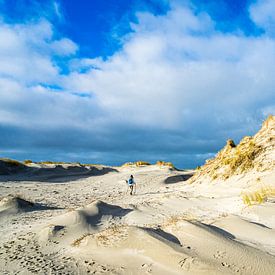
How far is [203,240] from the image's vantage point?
20.8 feet

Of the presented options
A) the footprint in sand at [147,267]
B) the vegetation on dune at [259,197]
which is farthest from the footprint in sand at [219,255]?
the vegetation on dune at [259,197]

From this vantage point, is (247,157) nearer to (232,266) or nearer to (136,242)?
(136,242)

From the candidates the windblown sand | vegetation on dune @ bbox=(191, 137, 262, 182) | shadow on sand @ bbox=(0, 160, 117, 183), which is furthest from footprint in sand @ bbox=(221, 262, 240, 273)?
shadow on sand @ bbox=(0, 160, 117, 183)

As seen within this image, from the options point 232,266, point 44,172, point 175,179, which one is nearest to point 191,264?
point 232,266

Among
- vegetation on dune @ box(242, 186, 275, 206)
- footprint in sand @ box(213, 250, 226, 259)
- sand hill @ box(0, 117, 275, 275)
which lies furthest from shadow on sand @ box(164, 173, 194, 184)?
footprint in sand @ box(213, 250, 226, 259)

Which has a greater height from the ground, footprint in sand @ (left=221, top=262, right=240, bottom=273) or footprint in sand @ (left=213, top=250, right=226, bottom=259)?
footprint in sand @ (left=213, top=250, right=226, bottom=259)

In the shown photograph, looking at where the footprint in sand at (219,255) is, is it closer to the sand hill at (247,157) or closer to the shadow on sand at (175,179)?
the sand hill at (247,157)

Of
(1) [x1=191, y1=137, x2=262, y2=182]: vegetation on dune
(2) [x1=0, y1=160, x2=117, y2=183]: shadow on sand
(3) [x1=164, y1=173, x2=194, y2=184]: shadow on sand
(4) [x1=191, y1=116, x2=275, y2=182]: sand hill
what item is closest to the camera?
(4) [x1=191, y1=116, x2=275, y2=182]: sand hill

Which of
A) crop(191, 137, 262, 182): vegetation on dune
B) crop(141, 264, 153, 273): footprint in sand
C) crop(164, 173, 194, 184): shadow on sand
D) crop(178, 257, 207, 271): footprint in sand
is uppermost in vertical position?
crop(191, 137, 262, 182): vegetation on dune

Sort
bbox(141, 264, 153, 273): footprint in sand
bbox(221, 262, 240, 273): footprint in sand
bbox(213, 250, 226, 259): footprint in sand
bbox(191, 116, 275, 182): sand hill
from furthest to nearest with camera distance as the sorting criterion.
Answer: bbox(191, 116, 275, 182): sand hill, bbox(213, 250, 226, 259): footprint in sand, bbox(141, 264, 153, 273): footprint in sand, bbox(221, 262, 240, 273): footprint in sand

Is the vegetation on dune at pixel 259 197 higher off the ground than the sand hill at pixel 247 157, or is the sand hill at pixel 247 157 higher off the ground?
the sand hill at pixel 247 157

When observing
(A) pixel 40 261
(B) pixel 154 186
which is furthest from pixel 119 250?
(B) pixel 154 186

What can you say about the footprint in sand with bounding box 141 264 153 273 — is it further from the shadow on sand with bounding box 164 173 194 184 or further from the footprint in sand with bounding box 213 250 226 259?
the shadow on sand with bounding box 164 173 194 184

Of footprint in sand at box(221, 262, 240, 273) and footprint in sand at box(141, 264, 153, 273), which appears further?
footprint in sand at box(141, 264, 153, 273)
